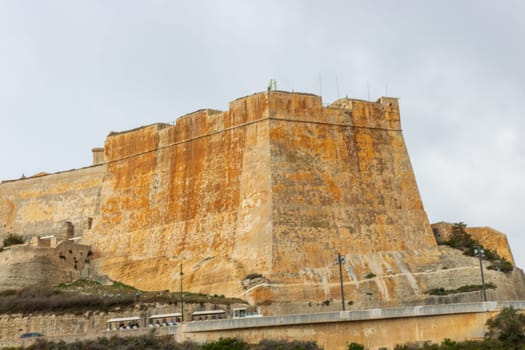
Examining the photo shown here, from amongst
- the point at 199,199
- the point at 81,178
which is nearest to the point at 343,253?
the point at 199,199

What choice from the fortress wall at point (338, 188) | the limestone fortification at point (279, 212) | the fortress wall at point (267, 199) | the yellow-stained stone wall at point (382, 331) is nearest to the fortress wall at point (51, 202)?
the limestone fortification at point (279, 212)

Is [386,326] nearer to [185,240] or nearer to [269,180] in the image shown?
[269,180]

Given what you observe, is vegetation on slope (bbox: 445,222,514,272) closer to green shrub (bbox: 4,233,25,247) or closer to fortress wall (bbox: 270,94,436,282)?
fortress wall (bbox: 270,94,436,282)

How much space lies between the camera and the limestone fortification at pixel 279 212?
47656mm

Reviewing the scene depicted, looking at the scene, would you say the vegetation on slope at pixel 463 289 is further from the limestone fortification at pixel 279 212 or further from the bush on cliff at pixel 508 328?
the bush on cliff at pixel 508 328

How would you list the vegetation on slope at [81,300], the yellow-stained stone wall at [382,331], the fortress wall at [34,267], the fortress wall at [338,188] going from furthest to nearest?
1. the fortress wall at [34,267]
2. the fortress wall at [338,188]
3. the vegetation on slope at [81,300]
4. the yellow-stained stone wall at [382,331]

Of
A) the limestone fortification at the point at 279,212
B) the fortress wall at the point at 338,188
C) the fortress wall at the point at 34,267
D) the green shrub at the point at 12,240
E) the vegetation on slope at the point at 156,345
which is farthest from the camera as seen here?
the green shrub at the point at 12,240

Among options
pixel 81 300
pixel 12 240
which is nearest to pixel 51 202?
pixel 12 240

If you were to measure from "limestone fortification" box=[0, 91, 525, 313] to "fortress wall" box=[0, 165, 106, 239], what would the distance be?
2.37 m

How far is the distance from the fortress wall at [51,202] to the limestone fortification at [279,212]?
2.37 metres

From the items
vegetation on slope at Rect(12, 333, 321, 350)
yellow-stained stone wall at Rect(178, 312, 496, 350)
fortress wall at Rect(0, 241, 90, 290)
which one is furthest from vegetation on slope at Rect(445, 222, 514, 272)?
fortress wall at Rect(0, 241, 90, 290)

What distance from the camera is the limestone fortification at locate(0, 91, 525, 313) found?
47.7 m

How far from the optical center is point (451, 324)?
3372 cm

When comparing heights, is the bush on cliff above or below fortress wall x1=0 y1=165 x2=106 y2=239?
below
